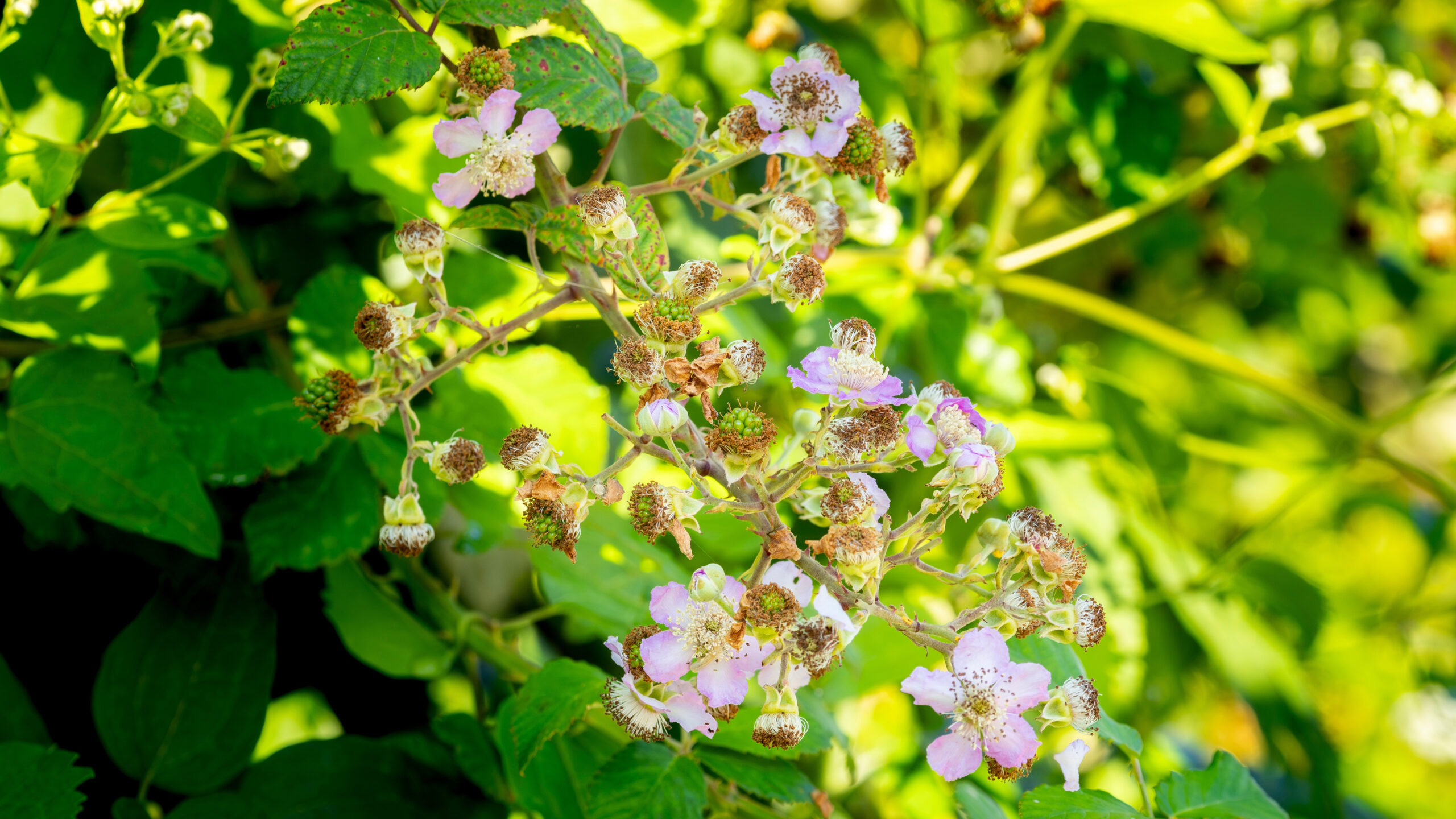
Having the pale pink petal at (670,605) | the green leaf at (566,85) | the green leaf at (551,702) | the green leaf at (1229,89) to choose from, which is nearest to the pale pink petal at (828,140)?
the green leaf at (566,85)

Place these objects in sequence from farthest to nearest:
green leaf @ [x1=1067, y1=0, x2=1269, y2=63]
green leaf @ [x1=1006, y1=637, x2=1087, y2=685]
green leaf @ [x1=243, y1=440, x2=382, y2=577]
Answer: green leaf @ [x1=1067, y1=0, x2=1269, y2=63]
green leaf @ [x1=243, y1=440, x2=382, y2=577]
green leaf @ [x1=1006, y1=637, x2=1087, y2=685]

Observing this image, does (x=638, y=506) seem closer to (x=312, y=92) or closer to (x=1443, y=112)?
(x=312, y=92)

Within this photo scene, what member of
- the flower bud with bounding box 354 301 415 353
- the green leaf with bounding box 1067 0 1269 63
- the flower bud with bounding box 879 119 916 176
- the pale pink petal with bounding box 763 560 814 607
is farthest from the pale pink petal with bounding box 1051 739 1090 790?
the green leaf with bounding box 1067 0 1269 63

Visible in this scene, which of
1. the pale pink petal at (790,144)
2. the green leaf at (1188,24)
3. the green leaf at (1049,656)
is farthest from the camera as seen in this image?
the green leaf at (1188,24)

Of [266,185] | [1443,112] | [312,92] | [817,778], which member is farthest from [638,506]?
[1443,112]

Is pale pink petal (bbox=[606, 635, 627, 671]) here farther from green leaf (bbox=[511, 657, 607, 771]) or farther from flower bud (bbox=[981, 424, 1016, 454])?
flower bud (bbox=[981, 424, 1016, 454])

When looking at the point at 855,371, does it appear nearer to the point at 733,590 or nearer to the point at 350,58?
the point at 733,590

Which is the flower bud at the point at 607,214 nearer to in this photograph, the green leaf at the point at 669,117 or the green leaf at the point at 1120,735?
the green leaf at the point at 669,117
